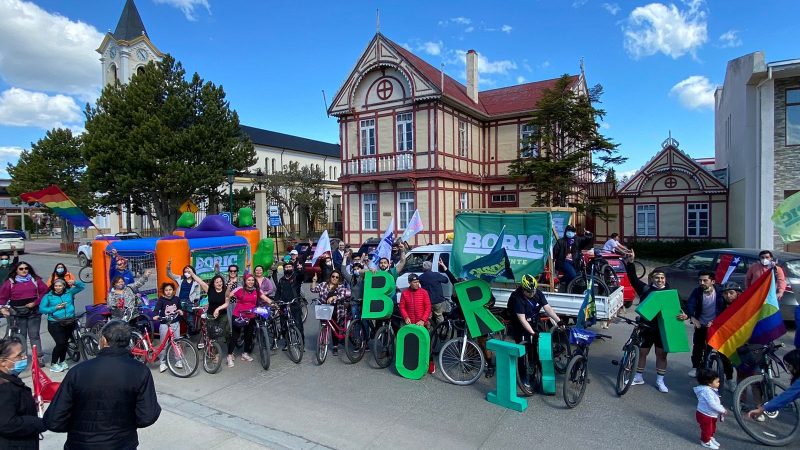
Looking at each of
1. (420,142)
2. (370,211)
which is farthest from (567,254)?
(370,211)

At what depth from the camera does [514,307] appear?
262 inches

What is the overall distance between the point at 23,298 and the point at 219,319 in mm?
3348

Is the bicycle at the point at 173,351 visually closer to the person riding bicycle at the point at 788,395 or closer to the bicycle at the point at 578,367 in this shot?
the bicycle at the point at 578,367

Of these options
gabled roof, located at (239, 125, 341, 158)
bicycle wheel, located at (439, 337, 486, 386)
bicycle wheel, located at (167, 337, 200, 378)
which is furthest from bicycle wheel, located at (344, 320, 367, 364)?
gabled roof, located at (239, 125, 341, 158)

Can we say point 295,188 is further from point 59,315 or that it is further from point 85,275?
point 59,315

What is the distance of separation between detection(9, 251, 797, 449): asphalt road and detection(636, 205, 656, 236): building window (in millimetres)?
19097

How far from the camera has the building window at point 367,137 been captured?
25016 millimetres

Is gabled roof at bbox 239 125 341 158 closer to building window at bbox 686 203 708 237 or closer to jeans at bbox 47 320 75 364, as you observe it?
building window at bbox 686 203 708 237

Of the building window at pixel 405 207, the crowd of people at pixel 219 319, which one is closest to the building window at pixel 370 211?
the building window at pixel 405 207

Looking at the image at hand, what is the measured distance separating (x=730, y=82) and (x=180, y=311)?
24208 mm

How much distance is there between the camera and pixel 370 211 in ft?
84.1

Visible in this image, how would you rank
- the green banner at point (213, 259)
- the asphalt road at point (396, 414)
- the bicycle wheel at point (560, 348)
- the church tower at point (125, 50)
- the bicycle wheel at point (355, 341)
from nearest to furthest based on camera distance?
the asphalt road at point (396, 414), the bicycle wheel at point (560, 348), the bicycle wheel at point (355, 341), the green banner at point (213, 259), the church tower at point (125, 50)

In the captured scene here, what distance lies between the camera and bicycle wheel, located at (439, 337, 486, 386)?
7262 millimetres

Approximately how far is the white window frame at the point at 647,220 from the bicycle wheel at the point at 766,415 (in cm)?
2122
